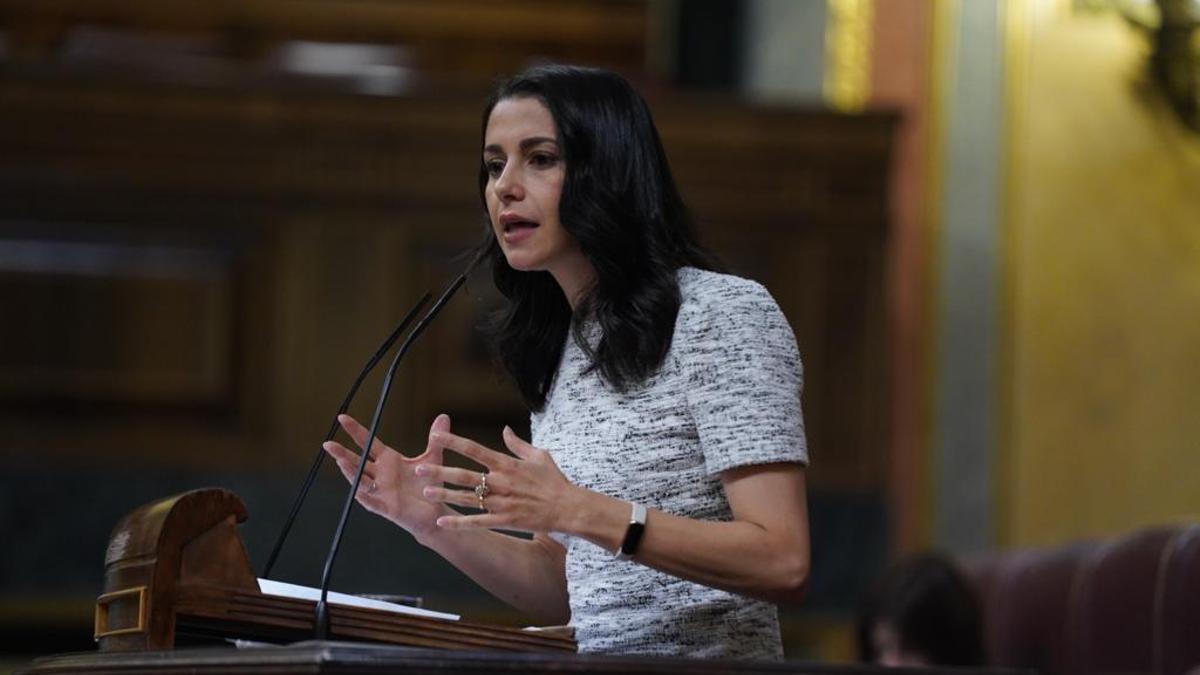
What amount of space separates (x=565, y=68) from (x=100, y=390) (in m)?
3.39

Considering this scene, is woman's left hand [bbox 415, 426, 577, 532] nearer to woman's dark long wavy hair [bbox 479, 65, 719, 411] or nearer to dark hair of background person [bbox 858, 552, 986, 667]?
woman's dark long wavy hair [bbox 479, 65, 719, 411]

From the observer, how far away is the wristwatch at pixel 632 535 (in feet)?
5.83

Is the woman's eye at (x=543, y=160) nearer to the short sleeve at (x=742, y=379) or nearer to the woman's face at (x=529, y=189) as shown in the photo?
the woman's face at (x=529, y=189)

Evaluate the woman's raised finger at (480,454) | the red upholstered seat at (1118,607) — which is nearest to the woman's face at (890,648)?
the red upholstered seat at (1118,607)

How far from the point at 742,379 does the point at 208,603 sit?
20.8 inches

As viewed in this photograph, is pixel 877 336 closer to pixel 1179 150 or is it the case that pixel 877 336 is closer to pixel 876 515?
pixel 876 515

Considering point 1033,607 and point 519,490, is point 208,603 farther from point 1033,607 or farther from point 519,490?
point 1033,607

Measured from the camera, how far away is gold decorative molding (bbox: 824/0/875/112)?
591cm

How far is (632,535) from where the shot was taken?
70.1 inches

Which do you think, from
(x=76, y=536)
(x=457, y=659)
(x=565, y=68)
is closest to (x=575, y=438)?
(x=565, y=68)

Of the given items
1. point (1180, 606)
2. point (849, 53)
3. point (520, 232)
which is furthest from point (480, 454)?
point (849, 53)

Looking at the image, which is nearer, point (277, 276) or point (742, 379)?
point (742, 379)

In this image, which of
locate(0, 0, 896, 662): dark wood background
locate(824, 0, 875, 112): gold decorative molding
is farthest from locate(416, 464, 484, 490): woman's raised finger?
locate(824, 0, 875, 112): gold decorative molding

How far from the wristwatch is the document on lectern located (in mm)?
156
